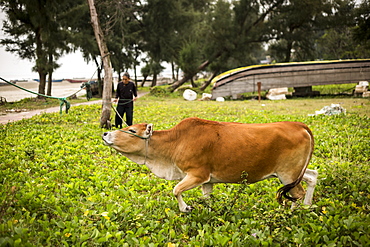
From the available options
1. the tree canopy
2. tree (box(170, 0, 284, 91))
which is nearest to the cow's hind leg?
the tree canopy

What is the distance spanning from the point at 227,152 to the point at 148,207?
5.17 feet

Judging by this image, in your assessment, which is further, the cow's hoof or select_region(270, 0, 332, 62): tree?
select_region(270, 0, 332, 62): tree

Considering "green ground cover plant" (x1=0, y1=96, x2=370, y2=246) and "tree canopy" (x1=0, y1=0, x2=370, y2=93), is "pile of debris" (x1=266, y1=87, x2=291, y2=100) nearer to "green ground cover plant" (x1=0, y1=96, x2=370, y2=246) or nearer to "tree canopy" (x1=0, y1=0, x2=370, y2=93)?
"tree canopy" (x1=0, y1=0, x2=370, y2=93)

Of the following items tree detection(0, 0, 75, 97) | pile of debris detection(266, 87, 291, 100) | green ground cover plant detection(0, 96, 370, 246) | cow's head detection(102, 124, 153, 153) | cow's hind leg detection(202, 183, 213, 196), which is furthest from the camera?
pile of debris detection(266, 87, 291, 100)

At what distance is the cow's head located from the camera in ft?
17.1

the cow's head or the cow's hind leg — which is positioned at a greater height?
the cow's head

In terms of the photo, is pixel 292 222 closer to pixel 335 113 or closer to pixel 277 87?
pixel 335 113

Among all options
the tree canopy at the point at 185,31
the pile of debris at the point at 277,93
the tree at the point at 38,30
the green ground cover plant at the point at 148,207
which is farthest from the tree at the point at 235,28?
the green ground cover plant at the point at 148,207

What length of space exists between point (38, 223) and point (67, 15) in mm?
22634

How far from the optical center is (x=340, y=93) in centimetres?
2556

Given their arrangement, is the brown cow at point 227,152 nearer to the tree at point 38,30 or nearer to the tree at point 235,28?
the tree at point 38,30

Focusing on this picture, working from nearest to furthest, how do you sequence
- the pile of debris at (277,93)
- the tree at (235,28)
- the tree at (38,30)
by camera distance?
the tree at (38,30) → the pile of debris at (277,93) → the tree at (235,28)

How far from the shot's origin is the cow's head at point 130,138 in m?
5.21

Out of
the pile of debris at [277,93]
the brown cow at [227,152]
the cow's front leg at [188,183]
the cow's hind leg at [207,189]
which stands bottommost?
the cow's hind leg at [207,189]
